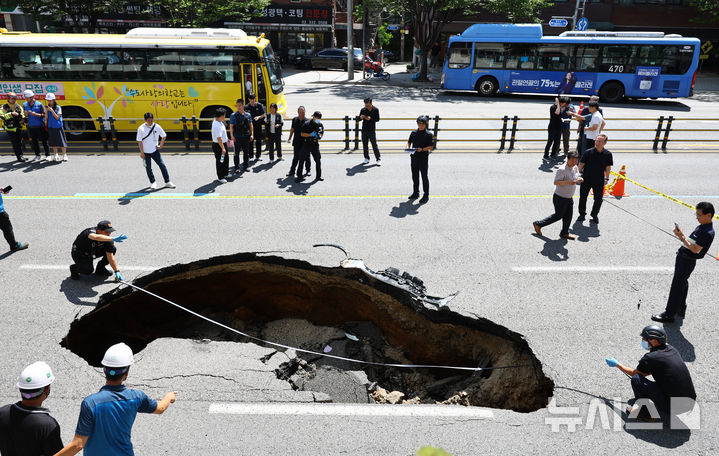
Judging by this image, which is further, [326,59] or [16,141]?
[326,59]

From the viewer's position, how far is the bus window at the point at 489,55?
88.1 ft

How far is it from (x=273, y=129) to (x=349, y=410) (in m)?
10.3

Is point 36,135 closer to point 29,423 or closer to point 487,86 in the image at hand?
point 29,423

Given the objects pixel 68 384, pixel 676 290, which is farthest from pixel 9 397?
pixel 676 290

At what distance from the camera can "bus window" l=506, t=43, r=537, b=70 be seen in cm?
2636

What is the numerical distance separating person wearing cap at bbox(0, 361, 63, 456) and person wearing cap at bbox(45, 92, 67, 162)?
1242cm

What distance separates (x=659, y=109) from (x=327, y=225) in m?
22.1

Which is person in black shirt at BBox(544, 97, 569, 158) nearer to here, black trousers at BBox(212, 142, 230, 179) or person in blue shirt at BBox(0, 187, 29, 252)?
black trousers at BBox(212, 142, 230, 179)

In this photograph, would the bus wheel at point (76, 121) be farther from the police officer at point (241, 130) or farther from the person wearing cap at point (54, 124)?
the police officer at point (241, 130)

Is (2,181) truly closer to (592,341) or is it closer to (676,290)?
(592,341)

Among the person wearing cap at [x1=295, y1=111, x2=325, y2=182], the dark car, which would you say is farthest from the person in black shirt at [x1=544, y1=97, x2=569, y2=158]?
the dark car

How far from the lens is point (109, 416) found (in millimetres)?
3412

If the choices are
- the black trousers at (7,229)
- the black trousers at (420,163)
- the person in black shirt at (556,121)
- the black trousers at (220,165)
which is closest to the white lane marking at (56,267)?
the black trousers at (7,229)

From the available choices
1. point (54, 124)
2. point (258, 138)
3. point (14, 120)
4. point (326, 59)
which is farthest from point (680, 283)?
point (326, 59)
